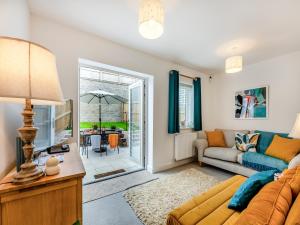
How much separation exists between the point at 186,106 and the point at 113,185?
261 centimetres

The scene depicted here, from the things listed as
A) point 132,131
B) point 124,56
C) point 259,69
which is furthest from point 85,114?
point 259,69

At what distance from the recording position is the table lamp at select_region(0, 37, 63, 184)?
0.66 meters

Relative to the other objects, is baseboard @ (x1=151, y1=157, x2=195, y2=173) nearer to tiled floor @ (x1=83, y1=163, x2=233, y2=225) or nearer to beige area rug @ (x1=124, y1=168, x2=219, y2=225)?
beige area rug @ (x1=124, y1=168, x2=219, y2=225)

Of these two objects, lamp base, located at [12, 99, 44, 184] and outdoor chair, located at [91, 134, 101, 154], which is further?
outdoor chair, located at [91, 134, 101, 154]

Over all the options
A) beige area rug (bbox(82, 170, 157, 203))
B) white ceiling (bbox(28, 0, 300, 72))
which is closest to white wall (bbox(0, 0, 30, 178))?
white ceiling (bbox(28, 0, 300, 72))

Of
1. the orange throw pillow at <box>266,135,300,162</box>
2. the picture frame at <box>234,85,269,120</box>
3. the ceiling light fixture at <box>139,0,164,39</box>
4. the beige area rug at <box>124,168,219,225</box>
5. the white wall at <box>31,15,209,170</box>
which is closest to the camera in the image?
the ceiling light fixture at <box>139,0,164,39</box>

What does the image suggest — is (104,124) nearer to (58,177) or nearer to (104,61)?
(104,61)

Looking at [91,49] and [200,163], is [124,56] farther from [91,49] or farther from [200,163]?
[200,163]

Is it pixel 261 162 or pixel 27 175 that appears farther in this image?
pixel 261 162

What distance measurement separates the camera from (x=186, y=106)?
3.88 metres

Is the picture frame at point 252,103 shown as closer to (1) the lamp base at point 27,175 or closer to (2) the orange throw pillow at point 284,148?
(2) the orange throw pillow at point 284,148

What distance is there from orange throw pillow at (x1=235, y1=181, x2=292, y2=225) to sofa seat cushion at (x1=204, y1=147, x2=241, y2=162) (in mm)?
2056

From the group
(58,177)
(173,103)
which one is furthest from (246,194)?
(173,103)

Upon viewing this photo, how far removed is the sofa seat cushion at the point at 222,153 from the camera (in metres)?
2.81
